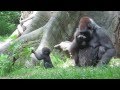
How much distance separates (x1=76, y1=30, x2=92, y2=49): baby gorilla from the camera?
863cm

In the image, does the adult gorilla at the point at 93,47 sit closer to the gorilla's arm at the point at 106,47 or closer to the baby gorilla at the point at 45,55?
the gorilla's arm at the point at 106,47

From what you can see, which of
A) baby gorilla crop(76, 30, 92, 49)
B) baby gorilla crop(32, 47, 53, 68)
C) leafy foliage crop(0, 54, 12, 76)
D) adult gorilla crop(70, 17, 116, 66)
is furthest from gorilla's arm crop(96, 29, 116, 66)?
leafy foliage crop(0, 54, 12, 76)

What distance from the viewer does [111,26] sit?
36.4 ft

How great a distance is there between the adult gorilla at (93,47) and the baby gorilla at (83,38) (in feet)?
0.08

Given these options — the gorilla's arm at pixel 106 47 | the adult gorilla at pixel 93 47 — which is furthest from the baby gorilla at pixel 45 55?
the gorilla's arm at pixel 106 47

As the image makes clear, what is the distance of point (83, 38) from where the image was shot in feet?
28.4

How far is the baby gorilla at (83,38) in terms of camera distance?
8633mm

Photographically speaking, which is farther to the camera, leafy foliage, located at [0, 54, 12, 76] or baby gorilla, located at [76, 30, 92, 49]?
baby gorilla, located at [76, 30, 92, 49]

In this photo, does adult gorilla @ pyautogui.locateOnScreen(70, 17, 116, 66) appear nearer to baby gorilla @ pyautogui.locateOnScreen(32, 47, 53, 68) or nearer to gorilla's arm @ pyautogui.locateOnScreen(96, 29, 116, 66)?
gorilla's arm @ pyautogui.locateOnScreen(96, 29, 116, 66)

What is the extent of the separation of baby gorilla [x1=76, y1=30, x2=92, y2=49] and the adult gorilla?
3 cm

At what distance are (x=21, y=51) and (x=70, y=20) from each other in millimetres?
2891

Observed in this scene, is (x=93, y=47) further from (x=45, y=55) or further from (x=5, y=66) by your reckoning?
(x=5, y=66)
